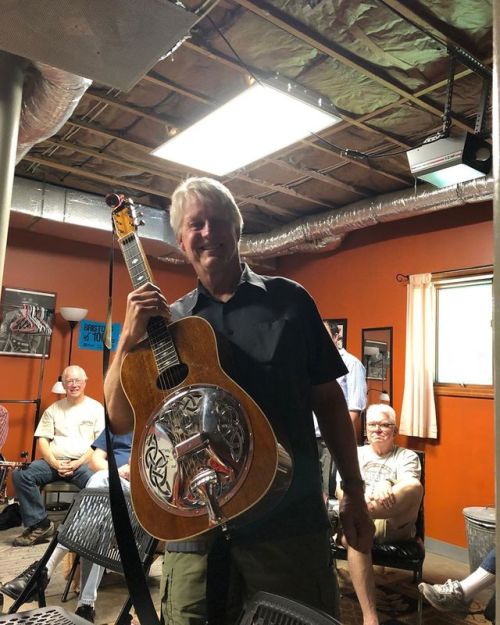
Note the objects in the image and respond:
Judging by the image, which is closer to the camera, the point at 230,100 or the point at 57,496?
the point at 230,100

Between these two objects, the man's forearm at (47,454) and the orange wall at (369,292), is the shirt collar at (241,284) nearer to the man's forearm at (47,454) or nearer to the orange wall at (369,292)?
the man's forearm at (47,454)

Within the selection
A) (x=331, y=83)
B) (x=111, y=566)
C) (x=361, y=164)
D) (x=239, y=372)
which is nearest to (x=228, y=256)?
(x=239, y=372)

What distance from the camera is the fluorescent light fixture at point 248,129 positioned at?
300 centimetres

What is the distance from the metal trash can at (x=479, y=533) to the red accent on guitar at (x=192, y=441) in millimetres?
2532

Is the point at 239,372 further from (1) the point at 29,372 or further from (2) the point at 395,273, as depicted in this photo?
(1) the point at 29,372

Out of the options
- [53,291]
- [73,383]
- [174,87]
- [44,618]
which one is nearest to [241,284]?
[44,618]

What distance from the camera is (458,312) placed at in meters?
4.37

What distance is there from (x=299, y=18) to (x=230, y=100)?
622mm

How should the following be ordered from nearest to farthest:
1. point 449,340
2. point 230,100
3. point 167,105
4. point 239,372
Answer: point 239,372 → point 230,100 → point 167,105 → point 449,340

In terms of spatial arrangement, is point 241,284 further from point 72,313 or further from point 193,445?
point 72,313

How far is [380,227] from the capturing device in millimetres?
5066

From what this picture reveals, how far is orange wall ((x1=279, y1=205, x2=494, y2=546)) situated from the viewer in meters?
4.11

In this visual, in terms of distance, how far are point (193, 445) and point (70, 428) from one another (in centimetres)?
348

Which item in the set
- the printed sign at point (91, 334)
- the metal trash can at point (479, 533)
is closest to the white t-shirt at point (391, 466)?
the metal trash can at point (479, 533)
